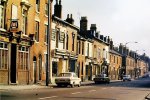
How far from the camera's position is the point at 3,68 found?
3475cm

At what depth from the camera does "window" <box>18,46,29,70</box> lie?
125 feet

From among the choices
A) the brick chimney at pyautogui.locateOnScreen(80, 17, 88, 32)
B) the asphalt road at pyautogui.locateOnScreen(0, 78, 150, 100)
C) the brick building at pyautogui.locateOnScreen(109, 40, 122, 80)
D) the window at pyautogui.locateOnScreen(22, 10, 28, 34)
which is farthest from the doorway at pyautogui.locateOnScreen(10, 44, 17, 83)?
the brick building at pyautogui.locateOnScreen(109, 40, 122, 80)

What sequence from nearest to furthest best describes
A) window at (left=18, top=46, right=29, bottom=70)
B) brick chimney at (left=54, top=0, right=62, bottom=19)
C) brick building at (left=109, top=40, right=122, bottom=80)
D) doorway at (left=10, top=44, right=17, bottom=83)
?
doorway at (left=10, top=44, right=17, bottom=83) < window at (left=18, top=46, right=29, bottom=70) < brick chimney at (left=54, top=0, right=62, bottom=19) < brick building at (left=109, top=40, right=122, bottom=80)

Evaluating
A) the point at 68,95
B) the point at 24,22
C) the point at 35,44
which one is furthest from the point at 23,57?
the point at 68,95

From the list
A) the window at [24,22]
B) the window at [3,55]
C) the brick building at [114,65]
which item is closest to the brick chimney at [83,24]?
the brick building at [114,65]

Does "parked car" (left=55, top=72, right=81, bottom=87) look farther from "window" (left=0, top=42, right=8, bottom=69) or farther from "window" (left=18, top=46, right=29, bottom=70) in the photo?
"window" (left=0, top=42, right=8, bottom=69)

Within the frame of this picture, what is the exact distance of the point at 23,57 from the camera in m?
39.0

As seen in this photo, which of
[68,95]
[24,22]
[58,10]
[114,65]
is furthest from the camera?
[114,65]

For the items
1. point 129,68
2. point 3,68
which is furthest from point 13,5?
point 129,68

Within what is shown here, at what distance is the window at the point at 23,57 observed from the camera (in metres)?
38.1

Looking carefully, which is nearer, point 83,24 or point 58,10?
point 58,10

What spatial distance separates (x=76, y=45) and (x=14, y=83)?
25.1 m

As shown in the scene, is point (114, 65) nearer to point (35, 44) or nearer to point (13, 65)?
point (35, 44)

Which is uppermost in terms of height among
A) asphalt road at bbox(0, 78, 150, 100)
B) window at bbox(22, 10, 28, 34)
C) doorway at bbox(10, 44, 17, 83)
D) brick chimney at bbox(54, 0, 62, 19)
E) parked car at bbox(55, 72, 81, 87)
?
brick chimney at bbox(54, 0, 62, 19)
